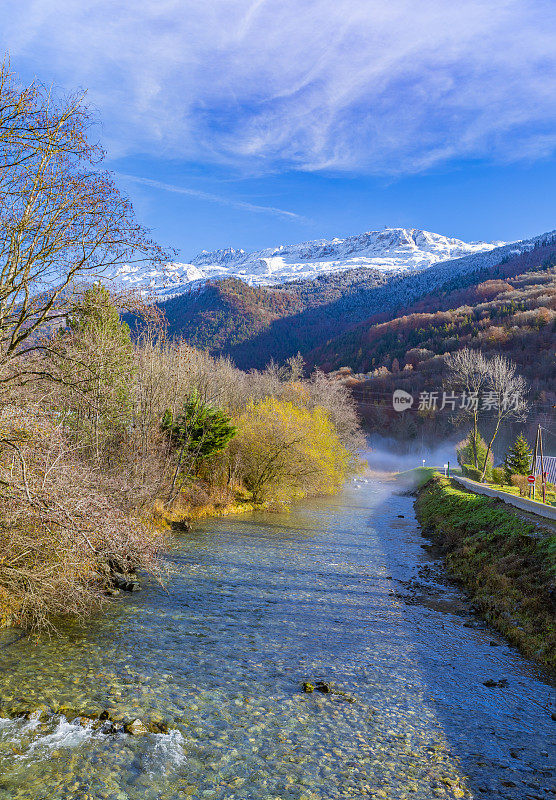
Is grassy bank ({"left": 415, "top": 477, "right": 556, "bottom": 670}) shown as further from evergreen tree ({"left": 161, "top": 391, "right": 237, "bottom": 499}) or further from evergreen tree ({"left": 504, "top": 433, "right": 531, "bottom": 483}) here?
evergreen tree ({"left": 504, "top": 433, "right": 531, "bottom": 483})

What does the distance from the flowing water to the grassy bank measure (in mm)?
753

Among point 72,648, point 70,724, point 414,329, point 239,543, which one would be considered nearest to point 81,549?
point 72,648

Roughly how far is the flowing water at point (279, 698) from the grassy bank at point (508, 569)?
0.75m

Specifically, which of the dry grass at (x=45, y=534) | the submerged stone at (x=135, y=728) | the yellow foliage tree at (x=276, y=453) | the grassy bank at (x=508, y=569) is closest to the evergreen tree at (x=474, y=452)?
the yellow foliage tree at (x=276, y=453)

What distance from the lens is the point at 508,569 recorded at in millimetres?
17438

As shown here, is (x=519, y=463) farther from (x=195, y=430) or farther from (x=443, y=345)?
(x=443, y=345)

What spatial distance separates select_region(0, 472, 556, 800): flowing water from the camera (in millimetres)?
7430

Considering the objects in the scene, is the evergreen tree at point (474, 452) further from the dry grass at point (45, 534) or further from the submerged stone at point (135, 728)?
the submerged stone at point (135, 728)

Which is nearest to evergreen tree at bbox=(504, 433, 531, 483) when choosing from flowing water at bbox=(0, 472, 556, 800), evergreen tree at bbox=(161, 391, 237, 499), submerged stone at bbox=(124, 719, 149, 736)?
evergreen tree at bbox=(161, 391, 237, 499)

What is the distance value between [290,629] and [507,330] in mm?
117360

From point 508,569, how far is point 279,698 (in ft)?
37.2

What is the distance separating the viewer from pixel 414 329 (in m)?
150

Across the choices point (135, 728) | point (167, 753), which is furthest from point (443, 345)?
point (167, 753)

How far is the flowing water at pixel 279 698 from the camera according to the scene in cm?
743
